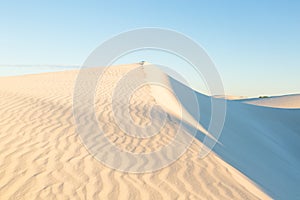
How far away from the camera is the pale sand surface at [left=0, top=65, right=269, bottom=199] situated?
15.3ft

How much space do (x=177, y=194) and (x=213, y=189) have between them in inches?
27.9

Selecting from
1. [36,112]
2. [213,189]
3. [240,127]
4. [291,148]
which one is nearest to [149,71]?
[240,127]

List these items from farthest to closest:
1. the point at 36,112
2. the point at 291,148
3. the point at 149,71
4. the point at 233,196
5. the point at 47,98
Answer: the point at 149,71, the point at 291,148, the point at 47,98, the point at 36,112, the point at 233,196

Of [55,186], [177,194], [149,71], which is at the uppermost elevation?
[149,71]

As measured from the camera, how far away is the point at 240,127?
12188mm

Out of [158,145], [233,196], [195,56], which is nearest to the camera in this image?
[233,196]

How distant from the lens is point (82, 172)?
17.1ft

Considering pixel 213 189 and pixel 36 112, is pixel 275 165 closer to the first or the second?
pixel 213 189

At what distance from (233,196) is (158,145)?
7.14ft

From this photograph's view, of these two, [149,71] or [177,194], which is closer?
[177,194]

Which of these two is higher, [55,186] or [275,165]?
[275,165]

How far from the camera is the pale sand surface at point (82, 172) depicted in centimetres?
467

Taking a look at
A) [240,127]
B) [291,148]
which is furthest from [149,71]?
[291,148]

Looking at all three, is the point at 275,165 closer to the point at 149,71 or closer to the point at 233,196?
the point at 233,196
